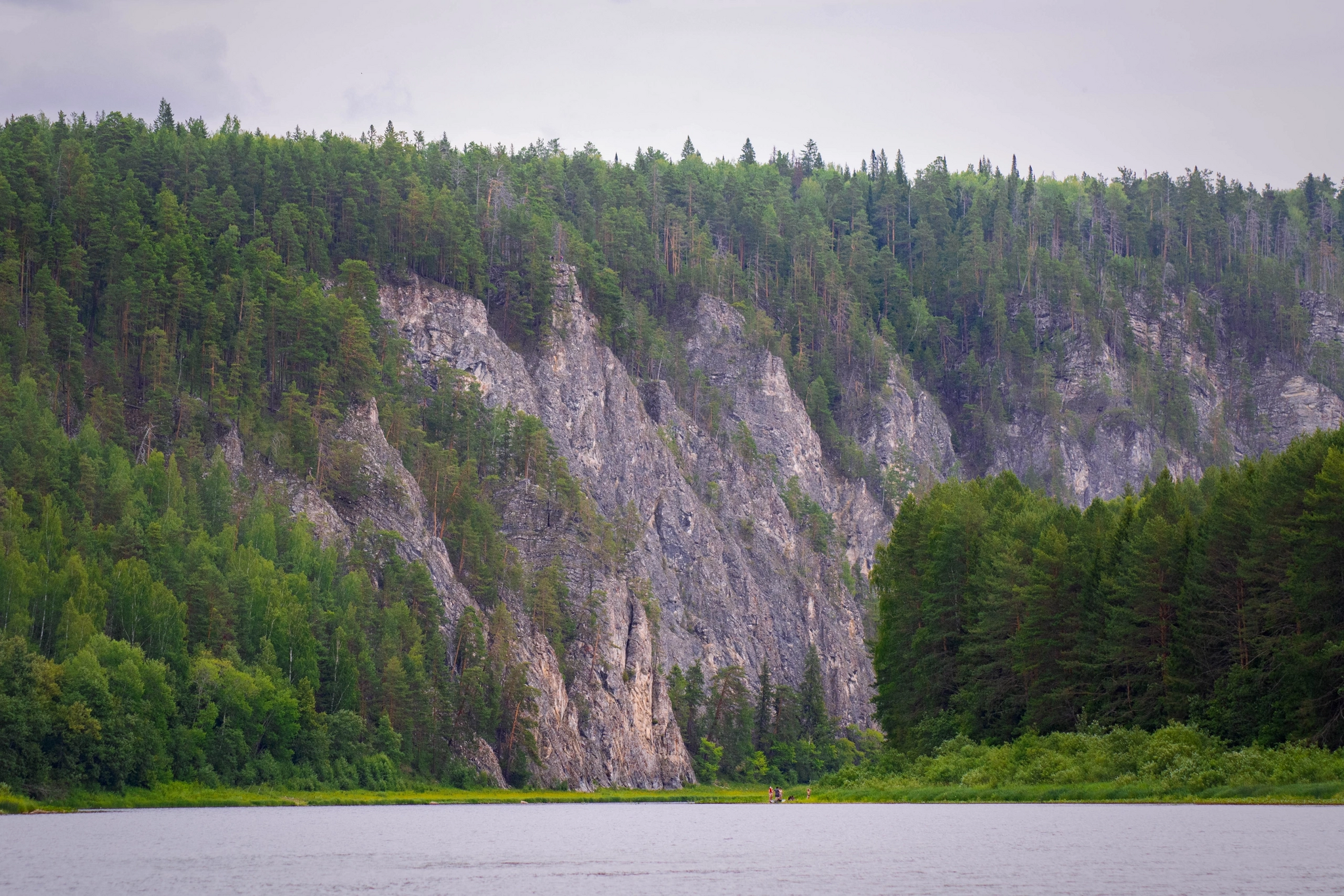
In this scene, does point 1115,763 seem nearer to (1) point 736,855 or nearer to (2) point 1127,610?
(2) point 1127,610

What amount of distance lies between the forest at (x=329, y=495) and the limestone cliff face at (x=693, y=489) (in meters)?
4.47

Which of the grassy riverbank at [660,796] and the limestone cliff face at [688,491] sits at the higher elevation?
the limestone cliff face at [688,491]

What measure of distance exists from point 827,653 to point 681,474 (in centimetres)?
2765

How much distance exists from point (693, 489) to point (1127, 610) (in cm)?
10071

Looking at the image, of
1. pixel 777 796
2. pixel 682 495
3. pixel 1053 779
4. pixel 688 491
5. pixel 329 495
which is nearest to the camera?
pixel 1053 779

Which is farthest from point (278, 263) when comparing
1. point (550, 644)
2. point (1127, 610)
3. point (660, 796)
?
point (1127, 610)

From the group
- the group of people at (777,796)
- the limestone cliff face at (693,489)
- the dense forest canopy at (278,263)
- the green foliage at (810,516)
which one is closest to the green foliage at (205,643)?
the dense forest canopy at (278,263)

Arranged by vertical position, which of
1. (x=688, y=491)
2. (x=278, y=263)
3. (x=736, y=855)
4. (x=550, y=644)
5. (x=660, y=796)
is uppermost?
(x=278, y=263)

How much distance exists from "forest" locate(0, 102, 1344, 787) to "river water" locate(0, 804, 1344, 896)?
60.9ft

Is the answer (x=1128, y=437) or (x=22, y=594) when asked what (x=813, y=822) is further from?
(x=1128, y=437)

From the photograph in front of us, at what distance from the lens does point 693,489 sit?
16438 centimetres

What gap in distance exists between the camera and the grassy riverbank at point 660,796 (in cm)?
5109

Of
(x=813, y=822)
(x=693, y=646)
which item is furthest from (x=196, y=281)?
(x=813, y=822)

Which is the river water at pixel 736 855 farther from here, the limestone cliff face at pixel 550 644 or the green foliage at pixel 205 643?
the limestone cliff face at pixel 550 644
